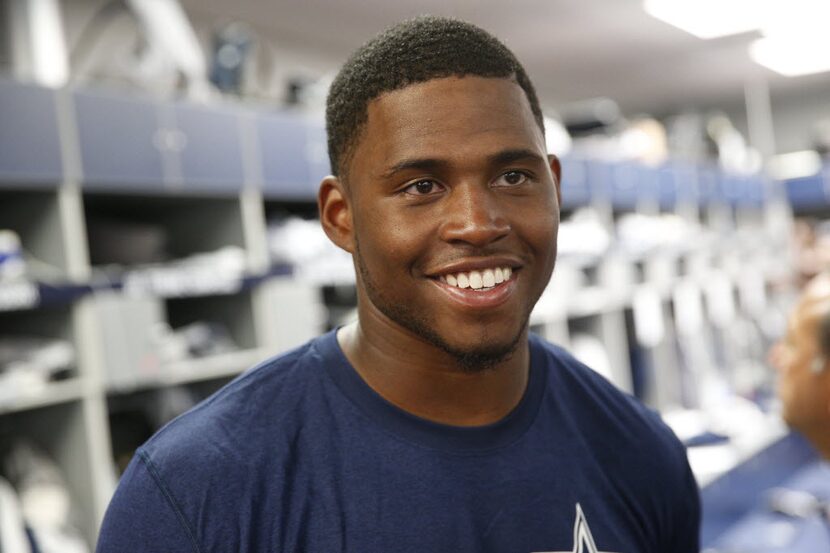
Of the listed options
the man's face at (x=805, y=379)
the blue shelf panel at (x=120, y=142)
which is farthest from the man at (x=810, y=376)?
the blue shelf panel at (x=120, y=142)

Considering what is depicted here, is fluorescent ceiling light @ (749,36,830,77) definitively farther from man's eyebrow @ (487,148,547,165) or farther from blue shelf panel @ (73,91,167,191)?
man's eyebrow @ (487,148,547,165)

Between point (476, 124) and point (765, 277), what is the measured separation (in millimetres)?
7102

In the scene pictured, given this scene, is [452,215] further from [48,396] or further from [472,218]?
[48,396]

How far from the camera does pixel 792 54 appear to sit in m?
6.85

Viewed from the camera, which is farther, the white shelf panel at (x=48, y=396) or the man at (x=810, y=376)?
the white shelf panel at (x=48, y=396)

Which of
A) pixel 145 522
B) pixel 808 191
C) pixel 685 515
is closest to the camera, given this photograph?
pixel 145 522

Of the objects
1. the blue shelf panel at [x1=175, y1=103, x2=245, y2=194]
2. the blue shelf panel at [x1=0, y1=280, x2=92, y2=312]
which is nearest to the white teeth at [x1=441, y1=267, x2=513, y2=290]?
the blue shelf panel at [x1=0, y1=280, x2=92, y2=312]

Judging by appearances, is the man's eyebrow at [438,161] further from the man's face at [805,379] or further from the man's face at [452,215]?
the man's face at [805,379]

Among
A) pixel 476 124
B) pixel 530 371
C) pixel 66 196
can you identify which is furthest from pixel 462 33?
pixel 66 196

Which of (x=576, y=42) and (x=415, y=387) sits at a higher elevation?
(x=576, y=42)

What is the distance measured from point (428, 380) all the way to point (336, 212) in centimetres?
24

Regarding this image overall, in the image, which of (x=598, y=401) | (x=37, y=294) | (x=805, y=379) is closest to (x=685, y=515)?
(x=598, y=401)

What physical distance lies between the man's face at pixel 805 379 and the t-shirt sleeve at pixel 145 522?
1795 millimetres

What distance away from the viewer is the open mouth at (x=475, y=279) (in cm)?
100
